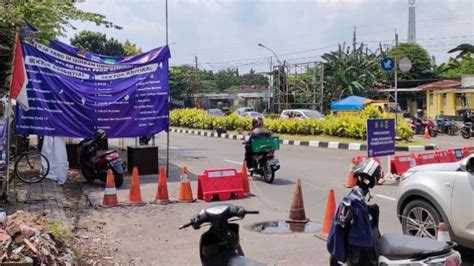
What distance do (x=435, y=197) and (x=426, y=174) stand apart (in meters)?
0.34

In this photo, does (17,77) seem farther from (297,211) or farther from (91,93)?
(297,211)

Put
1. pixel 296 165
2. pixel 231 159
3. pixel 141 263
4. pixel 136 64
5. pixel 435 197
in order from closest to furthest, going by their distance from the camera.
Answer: pixel 435 197 < pixel 141 263 < pixel 136 64 < pixel 296 165 < pixel 231 159

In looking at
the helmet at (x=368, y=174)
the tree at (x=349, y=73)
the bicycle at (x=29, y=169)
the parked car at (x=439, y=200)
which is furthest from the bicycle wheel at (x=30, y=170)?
the tree at (x=349, y=73)

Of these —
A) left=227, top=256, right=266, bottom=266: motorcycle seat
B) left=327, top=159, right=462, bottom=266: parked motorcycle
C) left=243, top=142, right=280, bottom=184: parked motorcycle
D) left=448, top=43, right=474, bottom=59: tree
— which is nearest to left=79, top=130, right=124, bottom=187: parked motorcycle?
left=243, top=142, right=280, bottom=184: parked motorcycle

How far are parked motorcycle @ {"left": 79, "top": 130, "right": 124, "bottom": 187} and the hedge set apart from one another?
1234 centimetres

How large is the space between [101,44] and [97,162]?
160 ft

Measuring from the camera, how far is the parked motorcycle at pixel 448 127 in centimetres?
2919

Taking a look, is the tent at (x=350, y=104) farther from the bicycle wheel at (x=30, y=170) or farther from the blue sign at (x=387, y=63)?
the bicycle wheel at (x=30, y=170)

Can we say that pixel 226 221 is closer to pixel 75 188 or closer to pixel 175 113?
pixel 75 188

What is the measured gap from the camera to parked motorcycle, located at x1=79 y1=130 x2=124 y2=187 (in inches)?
460

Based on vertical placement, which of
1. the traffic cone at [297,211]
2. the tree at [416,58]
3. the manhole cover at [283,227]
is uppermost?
the tree at [416,58]

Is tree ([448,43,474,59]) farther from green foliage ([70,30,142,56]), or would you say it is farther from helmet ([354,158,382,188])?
helmet ([354,158,382,188])

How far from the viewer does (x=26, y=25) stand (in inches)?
402

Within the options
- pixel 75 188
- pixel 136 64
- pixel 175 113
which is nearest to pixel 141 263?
pixel 75 188
